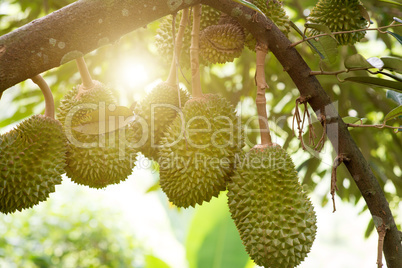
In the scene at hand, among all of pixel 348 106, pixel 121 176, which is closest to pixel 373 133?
pixel 348 106

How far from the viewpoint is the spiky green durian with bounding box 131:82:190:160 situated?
0.91 m

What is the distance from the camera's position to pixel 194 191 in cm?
80

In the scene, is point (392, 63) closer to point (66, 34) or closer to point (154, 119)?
point (154, 119)

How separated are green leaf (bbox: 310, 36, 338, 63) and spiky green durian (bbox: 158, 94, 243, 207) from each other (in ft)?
0.84

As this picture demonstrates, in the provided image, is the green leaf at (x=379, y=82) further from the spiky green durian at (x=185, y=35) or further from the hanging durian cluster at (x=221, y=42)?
the spiky green durian at (x=185, y=35)

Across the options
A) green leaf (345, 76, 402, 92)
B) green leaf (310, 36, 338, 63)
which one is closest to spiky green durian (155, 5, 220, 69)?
green leaf (310, 36, 338, 63)

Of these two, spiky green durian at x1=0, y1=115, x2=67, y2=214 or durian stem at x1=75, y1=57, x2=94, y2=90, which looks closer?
spiky green durian at x1=0, y1=115, x2=67, y2=214

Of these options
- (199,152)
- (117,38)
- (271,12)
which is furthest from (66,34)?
(271,12)

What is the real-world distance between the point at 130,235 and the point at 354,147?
4.18m

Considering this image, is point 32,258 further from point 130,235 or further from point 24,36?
point 24,36

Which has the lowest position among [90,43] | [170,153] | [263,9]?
[170,153]

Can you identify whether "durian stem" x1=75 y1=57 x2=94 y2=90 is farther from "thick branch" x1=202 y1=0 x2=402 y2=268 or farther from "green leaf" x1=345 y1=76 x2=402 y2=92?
"green leaf" x1=345 y1=76 x2=402 y2=92

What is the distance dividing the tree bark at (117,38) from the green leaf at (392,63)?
139mm

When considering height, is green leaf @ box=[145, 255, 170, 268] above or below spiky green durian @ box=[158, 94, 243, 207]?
above
